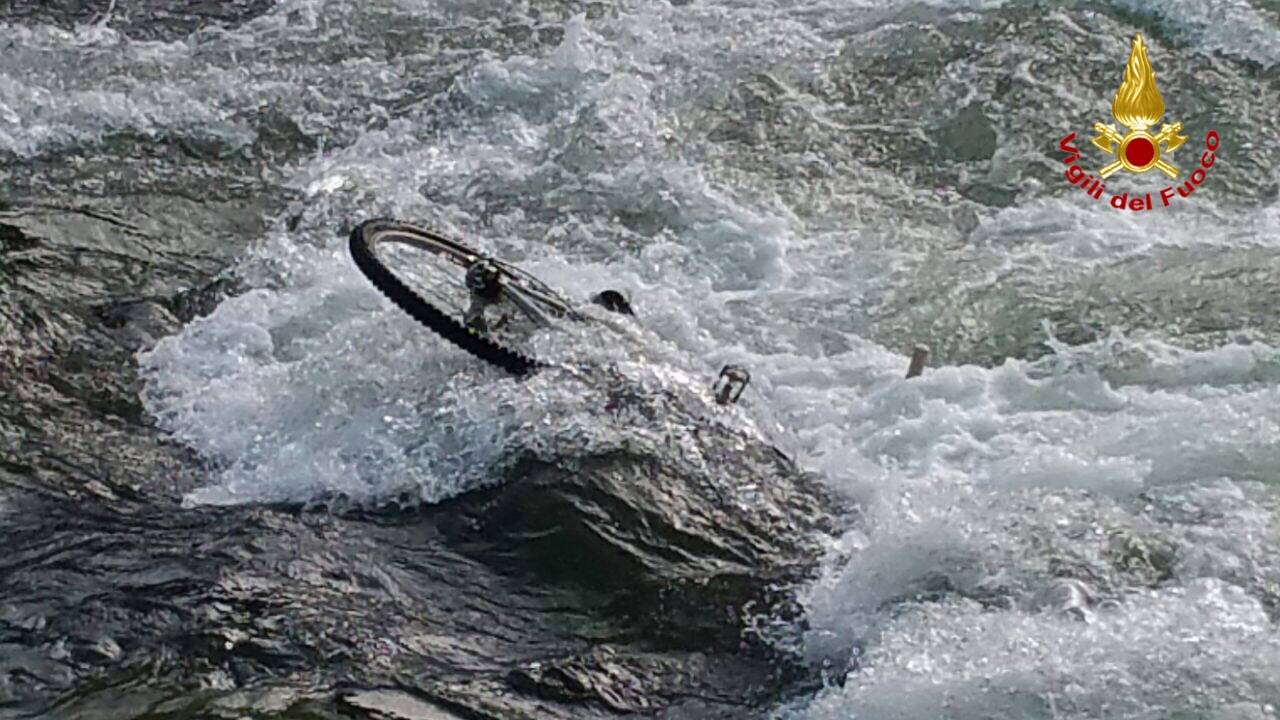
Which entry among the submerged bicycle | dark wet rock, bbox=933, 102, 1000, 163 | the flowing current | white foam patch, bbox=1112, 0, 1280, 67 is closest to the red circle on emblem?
the flowing current

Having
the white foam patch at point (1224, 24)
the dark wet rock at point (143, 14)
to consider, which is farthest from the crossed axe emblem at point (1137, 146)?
the dark wet rock at point (143, 14)

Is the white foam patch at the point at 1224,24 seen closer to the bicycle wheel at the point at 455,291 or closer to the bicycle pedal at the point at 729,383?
the bicycle pedal at the point at 729,383

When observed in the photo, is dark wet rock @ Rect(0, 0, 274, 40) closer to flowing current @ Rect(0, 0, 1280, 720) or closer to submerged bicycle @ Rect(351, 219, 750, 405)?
flowing current @ Rect(0, 0, 1280, 720)

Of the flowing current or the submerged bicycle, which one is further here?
the submerged bicycle

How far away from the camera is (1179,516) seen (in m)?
4.89

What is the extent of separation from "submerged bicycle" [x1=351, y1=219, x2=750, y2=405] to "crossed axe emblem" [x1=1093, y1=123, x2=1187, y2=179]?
9.57 feet

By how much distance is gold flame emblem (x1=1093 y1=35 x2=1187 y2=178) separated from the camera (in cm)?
786

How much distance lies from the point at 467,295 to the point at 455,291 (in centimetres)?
5

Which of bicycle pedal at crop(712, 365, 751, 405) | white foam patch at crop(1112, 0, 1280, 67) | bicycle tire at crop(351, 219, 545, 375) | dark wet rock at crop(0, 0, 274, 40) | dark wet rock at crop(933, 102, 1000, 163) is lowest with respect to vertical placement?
bicycle tire at crop(351, 219, 545, 375)

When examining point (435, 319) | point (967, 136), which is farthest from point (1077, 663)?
point (967, 136)

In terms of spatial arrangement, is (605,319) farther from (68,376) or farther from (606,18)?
(606,18)

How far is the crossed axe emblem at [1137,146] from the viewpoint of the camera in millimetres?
7797

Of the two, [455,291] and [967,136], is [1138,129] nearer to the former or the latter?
[967,136]

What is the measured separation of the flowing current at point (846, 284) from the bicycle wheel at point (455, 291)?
0.55ft
